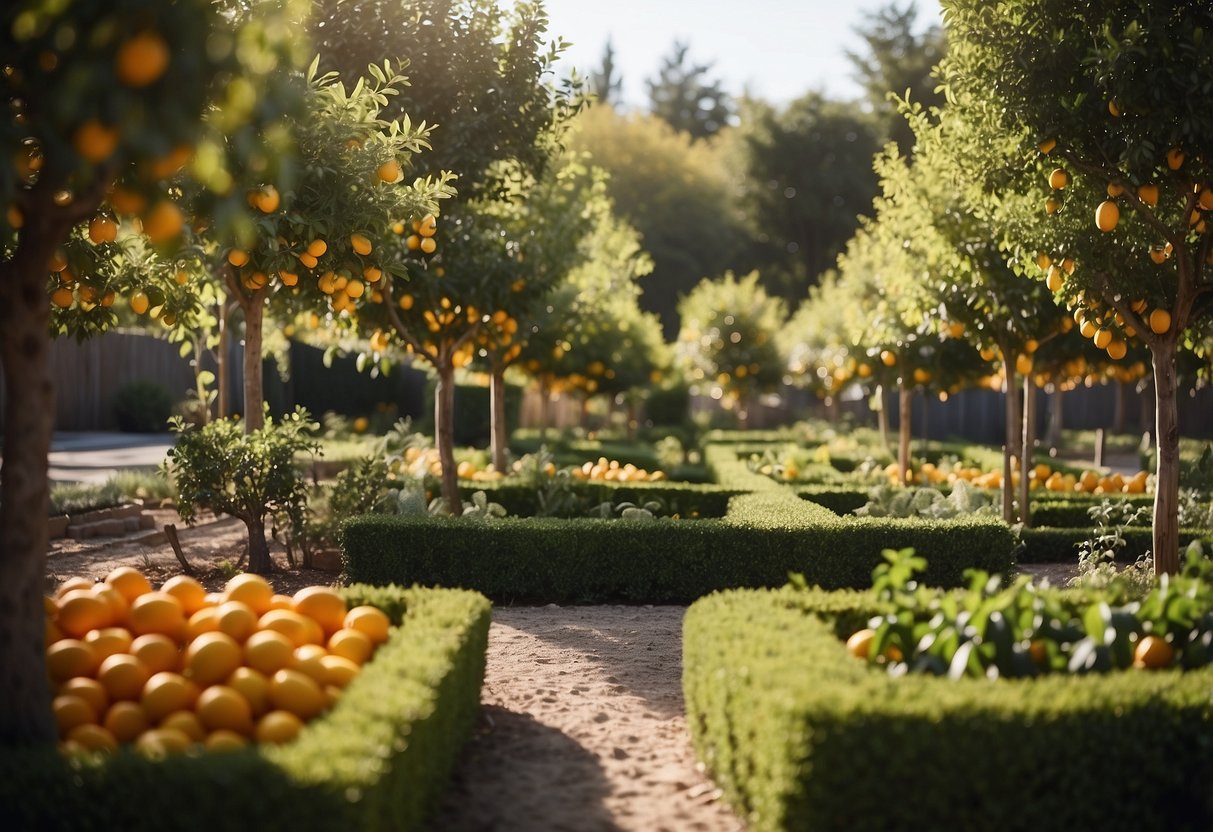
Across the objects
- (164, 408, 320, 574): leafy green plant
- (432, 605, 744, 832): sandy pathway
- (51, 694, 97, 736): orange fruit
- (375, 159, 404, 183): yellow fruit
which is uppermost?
(375, 159, 404, 183): yellow fruit

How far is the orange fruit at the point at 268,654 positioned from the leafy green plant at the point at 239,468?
14.6 ft

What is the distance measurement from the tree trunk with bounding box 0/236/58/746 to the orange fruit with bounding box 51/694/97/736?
79 mm

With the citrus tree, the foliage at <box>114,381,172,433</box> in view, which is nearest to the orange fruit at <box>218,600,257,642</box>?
the foliage at <box>114,381,172,433</box>

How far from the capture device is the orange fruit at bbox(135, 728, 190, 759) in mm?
3064

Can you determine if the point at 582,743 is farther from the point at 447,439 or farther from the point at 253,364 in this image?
the point at 447,439

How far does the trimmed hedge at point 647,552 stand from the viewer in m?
7.59

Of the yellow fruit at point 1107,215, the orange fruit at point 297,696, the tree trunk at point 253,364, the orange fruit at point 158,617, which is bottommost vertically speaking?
the orange fruit at point 297,696

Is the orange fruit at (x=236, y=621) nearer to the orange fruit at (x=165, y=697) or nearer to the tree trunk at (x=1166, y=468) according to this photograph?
the orange fruit at (x=165, y=697)

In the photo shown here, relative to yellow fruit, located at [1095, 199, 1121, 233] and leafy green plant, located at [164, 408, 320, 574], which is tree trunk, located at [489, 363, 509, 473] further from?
yellow fruit, located at [1095, 199, 1121, 233]

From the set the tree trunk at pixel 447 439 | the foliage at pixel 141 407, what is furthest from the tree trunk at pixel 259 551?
the foliage at pixel 141 407

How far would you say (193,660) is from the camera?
3580 millimetres

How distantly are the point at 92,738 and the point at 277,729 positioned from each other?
608 mm

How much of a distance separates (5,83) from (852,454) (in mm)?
15406

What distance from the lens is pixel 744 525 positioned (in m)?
7.77
